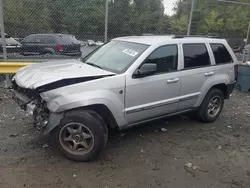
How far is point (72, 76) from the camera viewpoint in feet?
12.1

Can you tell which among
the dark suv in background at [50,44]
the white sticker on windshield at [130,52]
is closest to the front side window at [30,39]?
the dark suv in background at [50,44]

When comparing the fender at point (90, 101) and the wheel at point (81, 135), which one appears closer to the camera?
the fender at point (90, 101)

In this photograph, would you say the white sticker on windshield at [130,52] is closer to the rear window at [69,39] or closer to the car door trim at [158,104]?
the car door trim at [158,104]

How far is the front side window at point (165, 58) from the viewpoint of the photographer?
14.3 ft

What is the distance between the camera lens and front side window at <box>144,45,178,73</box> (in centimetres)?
435

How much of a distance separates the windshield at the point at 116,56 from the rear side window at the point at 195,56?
92 cm

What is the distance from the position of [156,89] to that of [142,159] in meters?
1.14

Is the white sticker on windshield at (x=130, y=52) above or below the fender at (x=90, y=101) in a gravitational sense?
above

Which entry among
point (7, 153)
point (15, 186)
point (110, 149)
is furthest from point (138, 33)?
point (15, 186)

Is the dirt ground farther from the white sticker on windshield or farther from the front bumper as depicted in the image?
the white sticker on windshield

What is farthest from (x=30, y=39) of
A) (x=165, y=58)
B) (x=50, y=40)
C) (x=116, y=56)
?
(x=165, y=58)

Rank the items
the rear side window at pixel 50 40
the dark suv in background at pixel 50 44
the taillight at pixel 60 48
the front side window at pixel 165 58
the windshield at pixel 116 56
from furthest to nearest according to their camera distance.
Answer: the taillight at pixel 60 48 < the rear side window at pixel 50 40 < the dark suv in background at pixel 50 44 < the front side window at pixel 165 58 < the windshield at pixel 116 56

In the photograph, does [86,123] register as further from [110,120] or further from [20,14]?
[20,14]

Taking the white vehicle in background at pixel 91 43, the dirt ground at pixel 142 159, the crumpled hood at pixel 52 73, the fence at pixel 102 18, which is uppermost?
the fence at pixel 102 18
